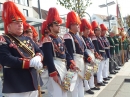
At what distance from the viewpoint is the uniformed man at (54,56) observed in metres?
3.27

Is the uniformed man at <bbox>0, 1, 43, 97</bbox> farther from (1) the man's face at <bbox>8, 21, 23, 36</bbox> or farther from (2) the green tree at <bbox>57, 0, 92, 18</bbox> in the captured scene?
(2) the green tree at <bbox>57, 0, 92, 18</bbox>

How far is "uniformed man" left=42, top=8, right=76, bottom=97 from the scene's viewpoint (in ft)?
10.7

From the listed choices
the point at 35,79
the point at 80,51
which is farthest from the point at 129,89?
the point at 35,79

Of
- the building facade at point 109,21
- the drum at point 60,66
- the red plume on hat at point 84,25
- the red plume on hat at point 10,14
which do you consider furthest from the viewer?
the building facade at point 109,21

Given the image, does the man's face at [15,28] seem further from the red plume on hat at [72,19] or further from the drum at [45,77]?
the red plume on hat at [72,19]

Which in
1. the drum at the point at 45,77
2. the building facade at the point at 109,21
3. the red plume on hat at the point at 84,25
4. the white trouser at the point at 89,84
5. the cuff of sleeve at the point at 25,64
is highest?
the building facade at the point at 109,21

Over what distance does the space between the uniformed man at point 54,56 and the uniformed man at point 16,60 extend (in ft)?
2.21

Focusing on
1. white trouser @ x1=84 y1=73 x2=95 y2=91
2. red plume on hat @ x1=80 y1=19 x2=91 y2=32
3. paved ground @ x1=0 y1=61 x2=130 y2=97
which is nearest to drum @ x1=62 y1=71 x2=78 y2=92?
paved ground @ x1=0 y1=61 x2=130 y2=97

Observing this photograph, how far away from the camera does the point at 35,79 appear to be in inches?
101

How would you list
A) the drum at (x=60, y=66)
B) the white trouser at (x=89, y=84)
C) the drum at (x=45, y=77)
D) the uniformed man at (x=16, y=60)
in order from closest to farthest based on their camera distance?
the uniformed man at (x=16, y=60) < the drum at (x=60, y=66) < the drum at (x=45, y=77) < the white trouser at (x=89, y=84)

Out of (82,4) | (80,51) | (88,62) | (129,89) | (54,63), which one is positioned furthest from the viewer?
(82,4)

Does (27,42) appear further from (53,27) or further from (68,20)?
(68,20)

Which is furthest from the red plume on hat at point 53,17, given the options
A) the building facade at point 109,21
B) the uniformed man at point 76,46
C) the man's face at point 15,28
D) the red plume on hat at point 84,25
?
the building facade at point 109,21

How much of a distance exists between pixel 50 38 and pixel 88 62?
1.38m
